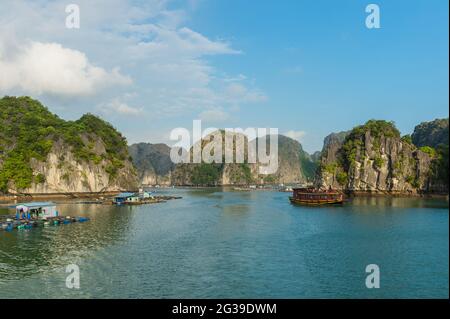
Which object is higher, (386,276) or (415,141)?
(415,141)

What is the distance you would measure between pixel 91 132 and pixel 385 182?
325 feet

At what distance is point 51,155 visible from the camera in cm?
12031

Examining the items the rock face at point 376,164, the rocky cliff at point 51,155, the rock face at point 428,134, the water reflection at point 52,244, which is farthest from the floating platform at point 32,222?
the rock face at point 428,134

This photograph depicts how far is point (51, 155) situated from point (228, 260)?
102532mm

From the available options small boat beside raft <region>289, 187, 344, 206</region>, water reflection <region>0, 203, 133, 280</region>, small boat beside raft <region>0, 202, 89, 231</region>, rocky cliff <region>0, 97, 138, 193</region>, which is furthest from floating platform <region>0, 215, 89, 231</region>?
rocky cliff <region>0, 97, 138, 193</region>

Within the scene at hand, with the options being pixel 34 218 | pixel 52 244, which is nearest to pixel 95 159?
pixel 34 218

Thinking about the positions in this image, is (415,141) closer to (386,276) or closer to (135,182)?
(135,182)

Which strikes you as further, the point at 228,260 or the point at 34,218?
the point at 34,218

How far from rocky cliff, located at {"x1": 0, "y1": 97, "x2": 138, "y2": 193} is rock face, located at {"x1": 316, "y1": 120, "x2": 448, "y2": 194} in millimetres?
71259

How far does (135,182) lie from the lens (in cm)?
14638

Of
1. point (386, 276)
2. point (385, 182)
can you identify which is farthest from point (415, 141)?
point (386, 276)

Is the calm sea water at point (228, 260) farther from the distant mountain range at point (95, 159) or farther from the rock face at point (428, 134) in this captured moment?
the rock face at point (428, 134)

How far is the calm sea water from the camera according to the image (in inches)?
997

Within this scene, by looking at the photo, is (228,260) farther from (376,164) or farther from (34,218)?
(376,164)
